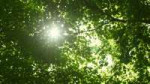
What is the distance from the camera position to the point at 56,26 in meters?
16.2

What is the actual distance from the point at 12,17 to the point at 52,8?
2752mm

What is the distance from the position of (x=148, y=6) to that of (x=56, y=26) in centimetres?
552

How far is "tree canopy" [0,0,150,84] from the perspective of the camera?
14.4 m

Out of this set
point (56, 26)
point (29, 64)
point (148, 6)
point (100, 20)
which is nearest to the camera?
point (29, 64)

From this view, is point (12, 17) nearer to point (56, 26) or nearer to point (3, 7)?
point (3, 7)

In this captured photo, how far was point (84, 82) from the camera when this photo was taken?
15.2m

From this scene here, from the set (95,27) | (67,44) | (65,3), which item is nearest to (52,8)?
(65,3)

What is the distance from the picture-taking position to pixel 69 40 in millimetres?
16938

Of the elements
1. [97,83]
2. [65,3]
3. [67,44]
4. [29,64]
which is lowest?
[97,83]

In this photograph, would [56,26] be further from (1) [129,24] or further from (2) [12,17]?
(1) [129,24]

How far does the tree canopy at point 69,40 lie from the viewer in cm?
1437

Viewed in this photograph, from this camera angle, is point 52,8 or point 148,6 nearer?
point 148,6

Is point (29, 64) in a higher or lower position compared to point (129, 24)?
lower

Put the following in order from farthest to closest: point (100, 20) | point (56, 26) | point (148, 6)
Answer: point (100, 20) < point (56, 26) < point (148, 6)
